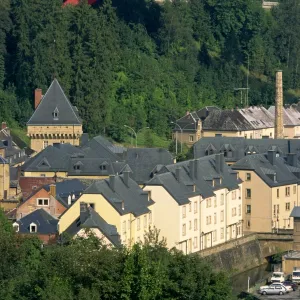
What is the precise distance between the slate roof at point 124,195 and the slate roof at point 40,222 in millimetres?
1899

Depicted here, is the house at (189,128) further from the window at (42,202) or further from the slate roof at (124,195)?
the slate roof at (124,195)

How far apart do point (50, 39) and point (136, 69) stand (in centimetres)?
738

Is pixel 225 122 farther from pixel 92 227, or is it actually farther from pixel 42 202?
pixel 92 227

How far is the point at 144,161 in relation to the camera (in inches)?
2837

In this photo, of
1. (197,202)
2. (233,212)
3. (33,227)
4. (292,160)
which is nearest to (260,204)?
(233,212)

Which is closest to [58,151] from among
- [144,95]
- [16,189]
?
[16,189]

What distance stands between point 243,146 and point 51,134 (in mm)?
10353

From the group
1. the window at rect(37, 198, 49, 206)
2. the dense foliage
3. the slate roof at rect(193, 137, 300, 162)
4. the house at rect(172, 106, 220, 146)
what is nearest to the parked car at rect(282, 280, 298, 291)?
the window at rect(37, 198, 49, 206)

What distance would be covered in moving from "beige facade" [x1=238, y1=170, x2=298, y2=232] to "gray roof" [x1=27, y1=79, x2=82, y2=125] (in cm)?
1550

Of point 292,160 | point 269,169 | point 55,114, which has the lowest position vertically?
point 269,169

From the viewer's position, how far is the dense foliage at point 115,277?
49281 mm

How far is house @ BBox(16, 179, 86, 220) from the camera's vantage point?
65.5 m

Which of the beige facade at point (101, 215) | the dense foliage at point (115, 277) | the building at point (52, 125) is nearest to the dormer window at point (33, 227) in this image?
the beige facade at point (101, 215)

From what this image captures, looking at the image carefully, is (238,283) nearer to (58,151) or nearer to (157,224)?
(157,224)
